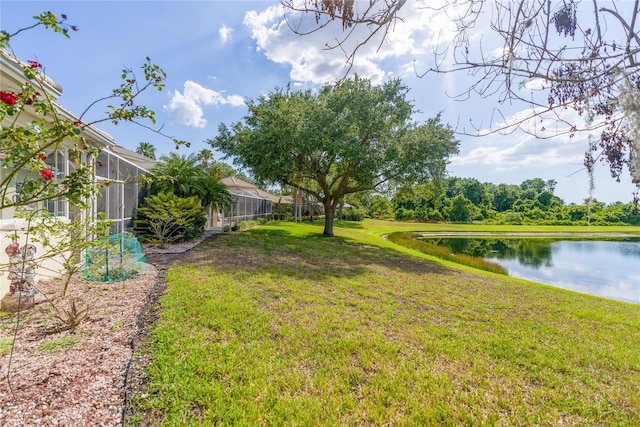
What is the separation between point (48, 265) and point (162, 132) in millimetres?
4748

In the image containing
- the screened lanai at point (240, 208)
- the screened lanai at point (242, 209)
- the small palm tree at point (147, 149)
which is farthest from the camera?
the small palm tree at point (147, 149)

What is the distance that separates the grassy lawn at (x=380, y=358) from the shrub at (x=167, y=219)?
4743mm

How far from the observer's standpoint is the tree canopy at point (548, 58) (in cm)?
191

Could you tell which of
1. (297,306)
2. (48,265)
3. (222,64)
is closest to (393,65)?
(297,306)

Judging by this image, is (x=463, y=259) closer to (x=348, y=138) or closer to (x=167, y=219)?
(x=348, y=138)

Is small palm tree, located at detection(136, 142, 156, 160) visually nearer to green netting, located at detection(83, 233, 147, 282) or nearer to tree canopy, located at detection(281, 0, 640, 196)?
green netting, located at detection(83, 233, 147, 282)

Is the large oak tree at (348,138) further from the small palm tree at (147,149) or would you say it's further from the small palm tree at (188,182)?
the small palm tree at (147,149)

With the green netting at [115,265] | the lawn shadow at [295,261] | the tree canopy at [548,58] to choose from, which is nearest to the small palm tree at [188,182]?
the lawn shadow at [295,261]

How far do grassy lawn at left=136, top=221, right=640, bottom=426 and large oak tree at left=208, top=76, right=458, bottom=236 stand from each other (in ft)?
27.3

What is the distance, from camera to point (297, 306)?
4965mm

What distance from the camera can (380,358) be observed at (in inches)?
131

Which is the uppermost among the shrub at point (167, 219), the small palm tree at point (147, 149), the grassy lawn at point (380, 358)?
the small palm tree at point (147, 149)

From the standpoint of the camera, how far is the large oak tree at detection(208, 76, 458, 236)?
529 inches

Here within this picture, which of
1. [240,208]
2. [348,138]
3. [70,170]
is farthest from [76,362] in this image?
[240,208]
